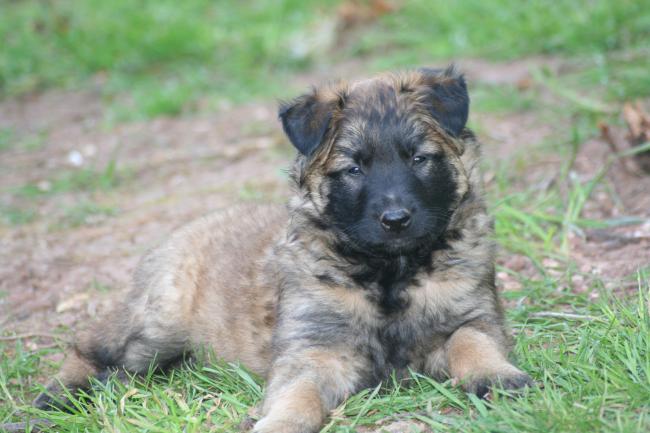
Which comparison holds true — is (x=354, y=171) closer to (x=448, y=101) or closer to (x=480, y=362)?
(x=448, y=101)

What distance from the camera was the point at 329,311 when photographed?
372 cm

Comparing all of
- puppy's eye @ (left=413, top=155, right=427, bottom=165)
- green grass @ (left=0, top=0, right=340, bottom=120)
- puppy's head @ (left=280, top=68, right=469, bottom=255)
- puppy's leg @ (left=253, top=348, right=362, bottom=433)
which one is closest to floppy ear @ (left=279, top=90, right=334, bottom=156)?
puppy's head @ (left=280, top=68, right=469, bottom=255)

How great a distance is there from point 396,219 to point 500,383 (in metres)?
0.76

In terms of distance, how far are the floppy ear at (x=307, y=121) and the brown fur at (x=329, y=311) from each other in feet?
0.05

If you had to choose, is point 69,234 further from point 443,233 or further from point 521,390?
point 521,390

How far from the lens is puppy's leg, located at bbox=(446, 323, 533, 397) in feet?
11.1

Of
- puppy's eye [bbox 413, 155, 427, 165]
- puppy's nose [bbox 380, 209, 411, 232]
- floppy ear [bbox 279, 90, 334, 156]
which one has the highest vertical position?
floppy ear [bbox 279, 90, 334, 156]

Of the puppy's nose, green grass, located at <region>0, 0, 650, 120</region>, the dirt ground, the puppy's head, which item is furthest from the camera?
green grass, located at <region>0, 0, 650, 120</region>

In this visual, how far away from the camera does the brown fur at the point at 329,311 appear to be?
3576 millimetres

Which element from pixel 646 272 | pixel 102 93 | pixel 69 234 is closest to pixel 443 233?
pixel 646 272

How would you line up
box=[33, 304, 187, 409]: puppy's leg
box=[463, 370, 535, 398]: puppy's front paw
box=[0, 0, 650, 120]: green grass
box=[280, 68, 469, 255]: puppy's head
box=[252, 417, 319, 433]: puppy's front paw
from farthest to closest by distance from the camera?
box=[0, 0, 650, 120]: green grass → box=[33, 304, 187, 409]: puppy's leg → box=[280, 68, 469, 255]: puppy's head → box=[463, 370, 535, 398]: puppy's front paw → box=[252, 417, 319, 433]: puppy's front paw

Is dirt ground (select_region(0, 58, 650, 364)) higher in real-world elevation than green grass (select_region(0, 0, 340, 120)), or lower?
lower

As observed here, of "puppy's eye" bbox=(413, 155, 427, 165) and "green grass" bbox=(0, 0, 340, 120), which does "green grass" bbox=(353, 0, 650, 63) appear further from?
"puppy's eye" bbox=(413, 155, 427, 165)

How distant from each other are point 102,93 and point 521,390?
7505 mm
